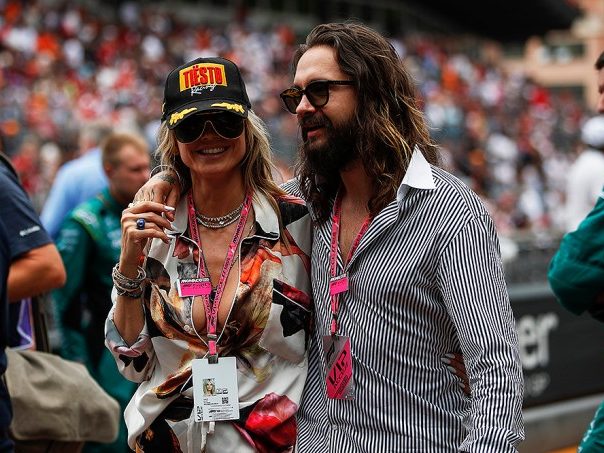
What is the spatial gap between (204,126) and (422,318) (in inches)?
32.3

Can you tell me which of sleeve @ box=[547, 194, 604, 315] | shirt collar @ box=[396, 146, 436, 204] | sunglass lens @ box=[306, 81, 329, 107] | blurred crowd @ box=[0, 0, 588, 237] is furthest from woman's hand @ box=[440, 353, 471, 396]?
blurred crowd @ box=[0, 0, 588, 237]

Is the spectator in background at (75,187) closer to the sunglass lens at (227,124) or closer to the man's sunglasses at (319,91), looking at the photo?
the sunglass lens at (227,124)

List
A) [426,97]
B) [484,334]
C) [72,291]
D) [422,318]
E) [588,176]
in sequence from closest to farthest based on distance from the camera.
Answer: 1. [484,334]
2. [422,318]
3. [72,291]
4. [588,176]
5. [426,97]

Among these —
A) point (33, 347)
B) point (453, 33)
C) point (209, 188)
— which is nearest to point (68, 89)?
point (33, 347)

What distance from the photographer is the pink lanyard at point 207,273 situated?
120 inches

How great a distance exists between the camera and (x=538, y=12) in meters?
46.1

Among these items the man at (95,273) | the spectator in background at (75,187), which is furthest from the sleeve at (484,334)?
the spectator in background at (75,187)

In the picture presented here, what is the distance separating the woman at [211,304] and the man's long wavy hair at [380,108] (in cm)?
30

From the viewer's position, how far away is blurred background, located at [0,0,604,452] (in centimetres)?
808

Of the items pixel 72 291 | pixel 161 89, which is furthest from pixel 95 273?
pixel 161 89

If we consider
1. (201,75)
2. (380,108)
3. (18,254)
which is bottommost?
(18,254)

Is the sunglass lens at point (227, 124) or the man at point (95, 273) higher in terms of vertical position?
the sunglass lens at point (227, 124)

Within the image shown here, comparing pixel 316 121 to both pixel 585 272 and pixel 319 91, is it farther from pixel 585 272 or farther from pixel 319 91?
pixel 585 272

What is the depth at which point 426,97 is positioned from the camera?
97.2ft
